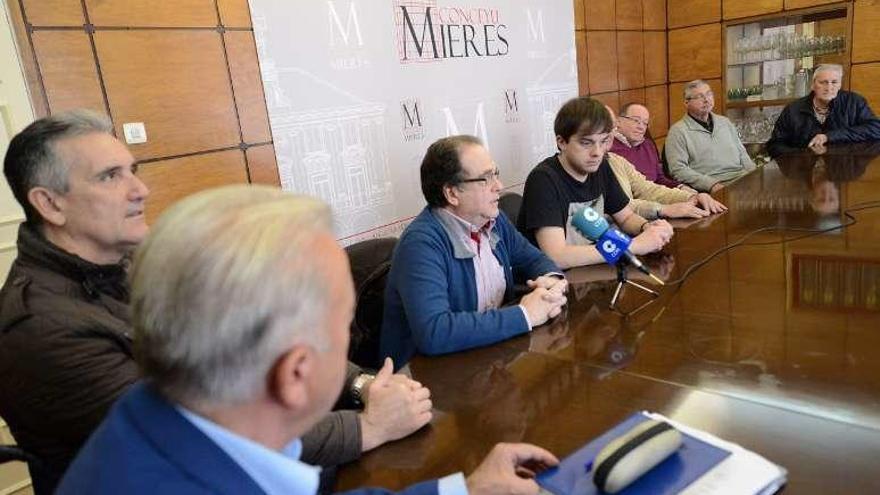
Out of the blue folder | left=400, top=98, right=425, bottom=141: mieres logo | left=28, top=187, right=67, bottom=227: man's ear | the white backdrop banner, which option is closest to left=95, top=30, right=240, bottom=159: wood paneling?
the white backdrop banner

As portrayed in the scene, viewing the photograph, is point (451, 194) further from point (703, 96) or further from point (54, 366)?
point (703, 96)

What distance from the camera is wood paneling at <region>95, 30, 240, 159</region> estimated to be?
231 centimetres

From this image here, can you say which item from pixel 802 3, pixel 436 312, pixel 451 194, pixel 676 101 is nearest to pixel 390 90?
pixel 451 194

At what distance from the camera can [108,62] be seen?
228cm

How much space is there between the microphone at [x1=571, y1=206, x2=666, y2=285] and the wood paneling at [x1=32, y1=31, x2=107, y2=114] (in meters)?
1.88

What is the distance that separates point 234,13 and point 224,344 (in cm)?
252

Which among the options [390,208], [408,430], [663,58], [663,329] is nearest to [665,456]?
[408,430]

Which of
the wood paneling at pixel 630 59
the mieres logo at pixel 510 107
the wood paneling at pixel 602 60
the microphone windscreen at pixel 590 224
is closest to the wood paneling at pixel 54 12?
the microphone windscreen at pixel 590 224

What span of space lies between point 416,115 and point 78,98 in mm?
1802

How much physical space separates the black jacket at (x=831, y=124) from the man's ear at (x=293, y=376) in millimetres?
4516

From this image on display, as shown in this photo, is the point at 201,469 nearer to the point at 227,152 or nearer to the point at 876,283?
the point at 876,283

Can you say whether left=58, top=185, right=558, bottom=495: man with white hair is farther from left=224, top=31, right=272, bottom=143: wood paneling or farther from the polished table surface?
left=224, top=31, right=272, bottom=143: wood paneling

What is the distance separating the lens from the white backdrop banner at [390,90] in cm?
288

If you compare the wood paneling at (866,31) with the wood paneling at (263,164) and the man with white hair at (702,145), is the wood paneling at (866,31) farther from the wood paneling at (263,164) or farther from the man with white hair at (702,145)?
the wood paneling at (263,164)
